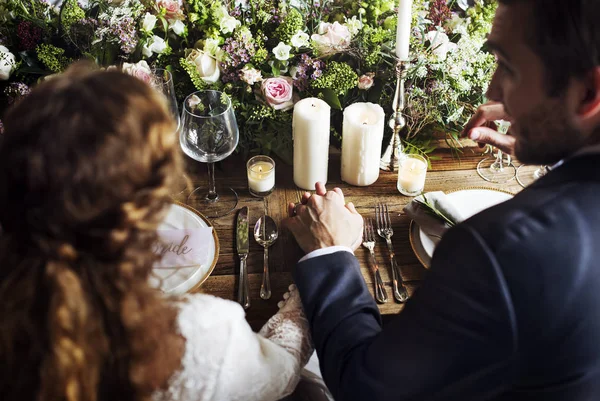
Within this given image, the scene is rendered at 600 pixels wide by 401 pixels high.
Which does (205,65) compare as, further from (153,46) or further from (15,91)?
(15,91)

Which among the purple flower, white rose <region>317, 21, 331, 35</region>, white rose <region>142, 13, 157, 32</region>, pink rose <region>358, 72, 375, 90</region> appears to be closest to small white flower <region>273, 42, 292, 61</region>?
white rose <region>317, 21, 331, 35</region>

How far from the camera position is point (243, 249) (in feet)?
4.17

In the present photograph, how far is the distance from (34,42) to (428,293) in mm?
1307

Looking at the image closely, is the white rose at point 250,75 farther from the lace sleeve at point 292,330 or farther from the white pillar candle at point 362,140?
the lace sleeve at point 292,330

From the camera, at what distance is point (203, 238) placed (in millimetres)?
1279

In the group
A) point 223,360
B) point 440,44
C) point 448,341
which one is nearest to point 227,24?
point 440,44

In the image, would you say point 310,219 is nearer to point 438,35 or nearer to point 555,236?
point 555,236

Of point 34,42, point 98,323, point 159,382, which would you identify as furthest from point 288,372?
point 34,42

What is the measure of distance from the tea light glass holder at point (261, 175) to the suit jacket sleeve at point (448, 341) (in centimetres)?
58

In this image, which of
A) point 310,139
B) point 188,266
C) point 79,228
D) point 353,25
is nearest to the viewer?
point 79,228

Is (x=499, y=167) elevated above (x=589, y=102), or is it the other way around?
(x=589, y=102)

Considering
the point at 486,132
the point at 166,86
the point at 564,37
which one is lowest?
the point at 486,132

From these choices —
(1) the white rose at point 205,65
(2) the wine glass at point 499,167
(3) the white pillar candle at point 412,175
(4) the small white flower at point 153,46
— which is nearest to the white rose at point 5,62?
(4) the small white flower at point 153,46

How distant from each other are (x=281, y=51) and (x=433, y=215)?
0.58m
